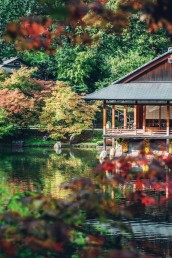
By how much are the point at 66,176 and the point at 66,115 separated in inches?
822

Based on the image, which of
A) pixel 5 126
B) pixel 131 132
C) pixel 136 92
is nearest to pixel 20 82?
pixel 5 126

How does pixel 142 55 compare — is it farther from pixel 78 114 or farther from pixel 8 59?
pixel 8 59

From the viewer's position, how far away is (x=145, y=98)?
33344 mm

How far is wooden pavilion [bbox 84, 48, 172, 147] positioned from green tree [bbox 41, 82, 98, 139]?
350 inches

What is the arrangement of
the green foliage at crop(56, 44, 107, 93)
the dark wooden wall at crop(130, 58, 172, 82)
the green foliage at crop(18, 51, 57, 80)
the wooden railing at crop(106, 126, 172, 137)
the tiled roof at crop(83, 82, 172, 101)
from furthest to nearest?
the green foliage at crop(18, 51, 57, 80) < the green foliage at crop(56, 44, 107, 93) < the dark wooden wall at crop(130, 58, 172, 82) < the tiled roof at crop(83, 82, 172, 101) < the wooden railing at crop(106, 126, 172, 137)

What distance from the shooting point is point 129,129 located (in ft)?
109

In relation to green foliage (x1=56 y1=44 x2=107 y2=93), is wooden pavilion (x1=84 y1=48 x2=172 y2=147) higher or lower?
lower

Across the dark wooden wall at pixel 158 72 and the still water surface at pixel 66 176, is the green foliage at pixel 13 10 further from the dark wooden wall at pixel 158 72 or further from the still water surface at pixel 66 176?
the dark wooden wall at pixel 158 72

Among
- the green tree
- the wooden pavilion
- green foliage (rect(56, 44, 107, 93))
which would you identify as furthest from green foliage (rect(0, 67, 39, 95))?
the wooden pavilion

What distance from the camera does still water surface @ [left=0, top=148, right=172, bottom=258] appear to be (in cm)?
1255

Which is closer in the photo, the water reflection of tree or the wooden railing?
the water reflection of tree

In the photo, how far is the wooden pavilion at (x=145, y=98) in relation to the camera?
33375 mm

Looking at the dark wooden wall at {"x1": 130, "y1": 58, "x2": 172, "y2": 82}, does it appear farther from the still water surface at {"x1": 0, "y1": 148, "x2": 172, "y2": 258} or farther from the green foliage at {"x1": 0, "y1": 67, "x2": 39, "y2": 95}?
the green foliage at {"x1": 0, "y1": 67, "x2": 39, "y2": 95}

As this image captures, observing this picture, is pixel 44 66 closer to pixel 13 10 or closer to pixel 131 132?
pixel 13 10
